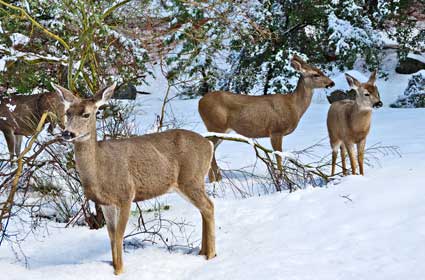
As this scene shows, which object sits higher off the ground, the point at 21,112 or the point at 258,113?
the point at 21,112

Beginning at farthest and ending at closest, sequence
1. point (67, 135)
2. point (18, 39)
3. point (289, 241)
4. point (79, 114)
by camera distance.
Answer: point (18, 39)
point (289, 241)
point (79, 114)
point (67, 135)

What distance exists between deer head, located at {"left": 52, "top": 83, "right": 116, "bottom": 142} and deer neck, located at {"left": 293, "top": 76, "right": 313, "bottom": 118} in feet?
16.7

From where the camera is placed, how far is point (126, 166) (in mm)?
5453

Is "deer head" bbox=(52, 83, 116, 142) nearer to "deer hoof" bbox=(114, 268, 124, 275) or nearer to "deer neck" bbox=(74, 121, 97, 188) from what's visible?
"deer neck" bbox=(74, 121, 97, 188)

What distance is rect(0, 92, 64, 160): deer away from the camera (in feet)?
31.7

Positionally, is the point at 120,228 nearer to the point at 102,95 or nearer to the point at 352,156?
the point at 102,95

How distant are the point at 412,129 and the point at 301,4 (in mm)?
5728

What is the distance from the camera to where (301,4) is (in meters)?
16.5

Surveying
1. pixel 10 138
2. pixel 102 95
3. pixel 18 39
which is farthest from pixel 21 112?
pixel 102 95

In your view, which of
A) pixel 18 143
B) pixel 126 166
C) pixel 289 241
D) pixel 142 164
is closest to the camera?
pixel 126 166

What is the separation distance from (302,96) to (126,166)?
16.7 ft

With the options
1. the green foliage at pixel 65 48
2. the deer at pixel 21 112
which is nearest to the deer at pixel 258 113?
the green foliage at pixel 65 48

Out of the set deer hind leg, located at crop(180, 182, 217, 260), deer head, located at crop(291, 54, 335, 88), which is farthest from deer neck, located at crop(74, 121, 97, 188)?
deer head, located at crop(291, 54, 335, 88)

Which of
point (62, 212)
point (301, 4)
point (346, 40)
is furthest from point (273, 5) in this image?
point (62, 212)
